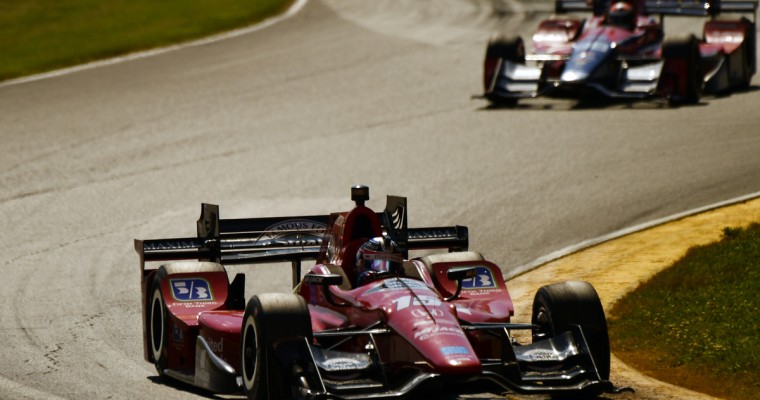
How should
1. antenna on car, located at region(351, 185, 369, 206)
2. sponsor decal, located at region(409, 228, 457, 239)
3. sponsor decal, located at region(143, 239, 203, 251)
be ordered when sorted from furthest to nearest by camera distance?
sponsor decal, located at region(409, 228, 457, 239)
sponsor decal, located at region(143, 239, 203, 251)
antenna on car, located at region(351, 185, 369, 206)

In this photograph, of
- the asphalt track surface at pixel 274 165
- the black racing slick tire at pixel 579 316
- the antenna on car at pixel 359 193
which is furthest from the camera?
the asphalt track surface at pixel 274 165

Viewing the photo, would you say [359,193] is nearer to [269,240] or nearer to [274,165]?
[269,240]

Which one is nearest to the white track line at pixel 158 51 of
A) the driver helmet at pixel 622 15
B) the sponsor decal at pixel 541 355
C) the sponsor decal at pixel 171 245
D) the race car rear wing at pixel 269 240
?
the driver helmet at pixel 622 15

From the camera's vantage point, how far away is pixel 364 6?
3288 cm

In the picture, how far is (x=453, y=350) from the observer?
359 inches

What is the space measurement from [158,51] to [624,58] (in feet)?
32.9

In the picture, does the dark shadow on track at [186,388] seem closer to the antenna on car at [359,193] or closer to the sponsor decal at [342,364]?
the sponsor decal at [342,364]

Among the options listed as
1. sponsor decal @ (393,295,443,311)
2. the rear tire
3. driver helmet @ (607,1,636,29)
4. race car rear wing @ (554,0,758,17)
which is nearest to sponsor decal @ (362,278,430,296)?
sponsor decal @ (393,295,443,311)

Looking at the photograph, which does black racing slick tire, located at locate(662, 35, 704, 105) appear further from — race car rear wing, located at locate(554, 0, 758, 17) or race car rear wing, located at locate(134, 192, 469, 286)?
race car rear wing, located at locate(134, 192, 469, 286)

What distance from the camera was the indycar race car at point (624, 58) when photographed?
21922 mm

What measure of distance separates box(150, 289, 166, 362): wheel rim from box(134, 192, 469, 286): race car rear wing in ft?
1.19

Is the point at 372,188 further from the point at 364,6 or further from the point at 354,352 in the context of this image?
the point at 364,6

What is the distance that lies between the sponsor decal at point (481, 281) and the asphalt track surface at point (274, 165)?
2.30 metres

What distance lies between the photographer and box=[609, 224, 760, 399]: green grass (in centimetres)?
1073
